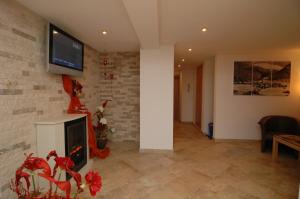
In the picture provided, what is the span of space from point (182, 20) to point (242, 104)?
3.01 metres

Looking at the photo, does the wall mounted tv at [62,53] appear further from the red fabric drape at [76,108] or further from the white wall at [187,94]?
the white wall at [187,94]

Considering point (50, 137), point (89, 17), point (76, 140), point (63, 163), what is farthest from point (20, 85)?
point (63, 163)

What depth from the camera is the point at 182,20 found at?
95.4 inches

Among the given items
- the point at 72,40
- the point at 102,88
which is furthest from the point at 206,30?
the point at 102,88

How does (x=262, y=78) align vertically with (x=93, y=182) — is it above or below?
above

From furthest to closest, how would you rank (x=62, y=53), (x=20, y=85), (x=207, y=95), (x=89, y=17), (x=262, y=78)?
(x=207, y=95), (x=262, y=78), (x=62, y=53), (x=89, y=17), (x=20, y=85)

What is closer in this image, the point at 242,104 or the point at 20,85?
the point at 20,85

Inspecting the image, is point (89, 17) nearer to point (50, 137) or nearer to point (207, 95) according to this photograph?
point (50, 137)

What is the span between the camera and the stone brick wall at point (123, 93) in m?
4.36

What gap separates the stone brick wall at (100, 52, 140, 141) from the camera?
436cm

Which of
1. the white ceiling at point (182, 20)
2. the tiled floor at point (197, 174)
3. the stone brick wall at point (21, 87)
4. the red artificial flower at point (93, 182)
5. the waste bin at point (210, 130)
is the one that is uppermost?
the white ceiling at point (182, 20)

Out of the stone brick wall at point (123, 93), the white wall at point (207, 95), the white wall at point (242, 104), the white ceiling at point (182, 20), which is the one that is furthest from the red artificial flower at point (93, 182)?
the white wall at point (207, 95)

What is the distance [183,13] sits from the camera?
7.28 feet

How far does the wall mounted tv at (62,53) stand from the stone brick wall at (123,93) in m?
1.34
